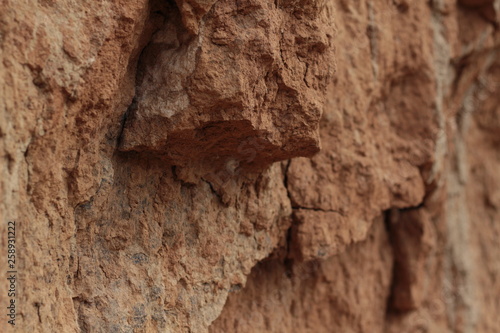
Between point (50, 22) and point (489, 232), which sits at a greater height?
point (50, 22)

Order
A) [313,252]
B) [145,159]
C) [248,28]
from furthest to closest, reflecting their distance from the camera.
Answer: [313,252], [145,159], [248,28]

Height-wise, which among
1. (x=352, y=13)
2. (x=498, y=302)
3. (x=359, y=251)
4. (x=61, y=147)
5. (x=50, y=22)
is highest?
(x=352, y=13)

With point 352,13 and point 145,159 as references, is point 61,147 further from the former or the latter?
point 352,13

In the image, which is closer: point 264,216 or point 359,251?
point 264,216

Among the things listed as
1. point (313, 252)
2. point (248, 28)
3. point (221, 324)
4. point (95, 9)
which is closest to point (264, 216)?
point (313, 252)

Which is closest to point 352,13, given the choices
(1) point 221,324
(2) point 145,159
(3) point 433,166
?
(3) point 433,166

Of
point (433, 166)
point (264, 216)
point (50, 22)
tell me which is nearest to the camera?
point (50, 22)
